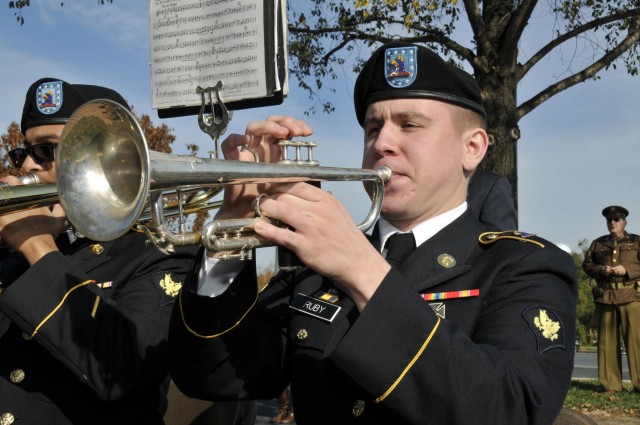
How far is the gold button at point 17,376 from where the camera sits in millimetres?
2812

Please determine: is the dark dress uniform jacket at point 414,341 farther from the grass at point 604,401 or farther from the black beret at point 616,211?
the black beret at point 616,211

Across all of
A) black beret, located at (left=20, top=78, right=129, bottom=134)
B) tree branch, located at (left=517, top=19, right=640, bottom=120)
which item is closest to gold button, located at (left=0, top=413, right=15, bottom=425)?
black beret, located at (left=20, top=78, right=129, bottom=134)

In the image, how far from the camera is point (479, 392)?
6.05 feet

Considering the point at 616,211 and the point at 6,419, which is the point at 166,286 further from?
the point at 616,211

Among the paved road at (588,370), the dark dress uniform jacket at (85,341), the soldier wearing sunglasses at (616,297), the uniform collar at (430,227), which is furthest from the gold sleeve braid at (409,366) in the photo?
the paved road at (588,370)

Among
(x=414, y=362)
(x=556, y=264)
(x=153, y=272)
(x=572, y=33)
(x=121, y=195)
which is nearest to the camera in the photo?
(x=414, y=362)

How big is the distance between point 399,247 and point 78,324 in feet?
3.80

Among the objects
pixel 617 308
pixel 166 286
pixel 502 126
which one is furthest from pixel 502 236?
pixel 617 308

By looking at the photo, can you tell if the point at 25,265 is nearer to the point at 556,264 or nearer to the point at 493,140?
the point at 556,264

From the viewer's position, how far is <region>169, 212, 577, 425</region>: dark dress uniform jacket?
1844mm

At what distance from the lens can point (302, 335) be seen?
89.7 inches

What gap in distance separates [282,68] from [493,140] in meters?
5.67

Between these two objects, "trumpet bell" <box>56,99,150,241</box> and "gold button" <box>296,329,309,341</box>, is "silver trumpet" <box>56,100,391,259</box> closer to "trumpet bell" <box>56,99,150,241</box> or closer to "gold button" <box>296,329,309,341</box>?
"trumpet bell" <box>56,99,150,241</box>

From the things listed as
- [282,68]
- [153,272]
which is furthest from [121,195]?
[153,272]
